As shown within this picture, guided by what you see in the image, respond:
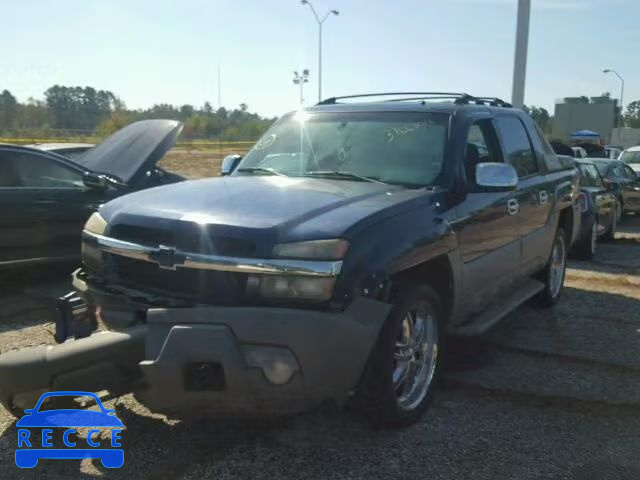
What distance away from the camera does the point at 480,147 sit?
15.6 feet

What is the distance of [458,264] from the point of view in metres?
4.07

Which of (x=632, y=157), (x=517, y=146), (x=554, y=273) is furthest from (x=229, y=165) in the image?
(x=632, y=157)

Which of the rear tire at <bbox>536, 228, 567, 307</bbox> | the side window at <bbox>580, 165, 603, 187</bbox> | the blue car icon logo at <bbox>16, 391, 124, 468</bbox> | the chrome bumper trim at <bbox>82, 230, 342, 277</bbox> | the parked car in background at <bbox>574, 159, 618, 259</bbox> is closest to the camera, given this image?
the chrome bumper trim at <bbox>82, 230, 342, 277</bbox>

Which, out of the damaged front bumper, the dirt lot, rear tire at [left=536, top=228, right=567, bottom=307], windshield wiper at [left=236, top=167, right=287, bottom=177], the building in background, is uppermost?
the building in background

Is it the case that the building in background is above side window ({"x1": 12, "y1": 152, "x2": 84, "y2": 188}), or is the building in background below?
above

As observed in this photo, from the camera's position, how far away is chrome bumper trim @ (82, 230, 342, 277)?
301 cm

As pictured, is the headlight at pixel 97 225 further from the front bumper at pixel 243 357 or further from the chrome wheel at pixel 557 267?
the chrome wheel at pixel 557 267

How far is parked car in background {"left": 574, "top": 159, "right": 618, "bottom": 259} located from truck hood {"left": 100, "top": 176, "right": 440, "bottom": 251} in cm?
525

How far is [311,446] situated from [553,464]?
1.22 m

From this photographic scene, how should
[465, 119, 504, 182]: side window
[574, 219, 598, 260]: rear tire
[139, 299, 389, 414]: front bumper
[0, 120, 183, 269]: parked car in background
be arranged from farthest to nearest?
1. [574, 219, 598, 260]: rear tire
2. [0, 120, 183, 269]: parked car in background
3. [465, 119, 504, 182]: side window
4. [139, 299, 389, 414]: front bumper

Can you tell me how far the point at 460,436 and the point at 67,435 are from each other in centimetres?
209

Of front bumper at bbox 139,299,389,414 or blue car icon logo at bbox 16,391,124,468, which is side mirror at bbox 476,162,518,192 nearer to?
front bumper at bbox 139,299,389,414

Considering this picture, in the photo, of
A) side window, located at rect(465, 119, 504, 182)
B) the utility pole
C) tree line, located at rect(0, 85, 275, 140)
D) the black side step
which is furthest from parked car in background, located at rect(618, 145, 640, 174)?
tree line, located at rect(0, 85, 275, 140)

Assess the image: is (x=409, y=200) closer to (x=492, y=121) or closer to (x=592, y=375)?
(x=492, y=121)
